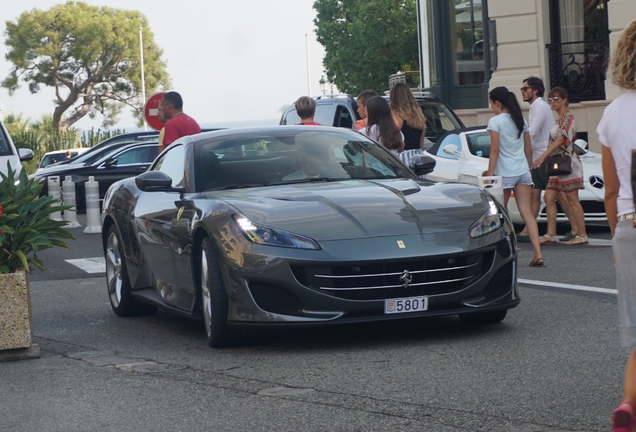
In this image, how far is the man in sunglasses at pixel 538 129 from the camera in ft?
42.4

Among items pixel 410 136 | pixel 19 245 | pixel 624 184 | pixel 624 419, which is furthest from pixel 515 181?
pixel 624 419

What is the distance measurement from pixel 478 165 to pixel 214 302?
788 cm

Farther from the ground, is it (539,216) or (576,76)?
(576,76)

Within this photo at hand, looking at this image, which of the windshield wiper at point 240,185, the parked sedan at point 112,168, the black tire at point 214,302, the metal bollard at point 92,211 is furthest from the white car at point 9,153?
the black tire at point 214,302

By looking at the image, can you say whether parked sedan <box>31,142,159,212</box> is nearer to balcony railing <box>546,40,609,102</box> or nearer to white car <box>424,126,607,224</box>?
balcony railing <box>546,40,609,102</box>

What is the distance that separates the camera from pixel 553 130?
13156 millimetres

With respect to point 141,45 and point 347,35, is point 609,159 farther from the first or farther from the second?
point 141,45

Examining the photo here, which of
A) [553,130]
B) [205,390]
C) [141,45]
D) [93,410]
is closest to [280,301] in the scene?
[205,390]

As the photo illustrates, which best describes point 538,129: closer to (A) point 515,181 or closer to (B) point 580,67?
(A) point 515,181

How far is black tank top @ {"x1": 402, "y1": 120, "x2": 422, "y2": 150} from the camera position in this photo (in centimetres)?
1268

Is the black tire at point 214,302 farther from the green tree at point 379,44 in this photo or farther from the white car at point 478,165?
the green tree at point 379,44

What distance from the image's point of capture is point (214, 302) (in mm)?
7062

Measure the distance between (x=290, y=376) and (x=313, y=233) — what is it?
100 cm

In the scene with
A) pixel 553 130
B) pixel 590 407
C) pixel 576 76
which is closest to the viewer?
pixel 590 407
